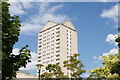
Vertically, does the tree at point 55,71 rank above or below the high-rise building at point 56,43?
below

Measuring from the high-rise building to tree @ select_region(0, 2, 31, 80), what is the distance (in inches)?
2675

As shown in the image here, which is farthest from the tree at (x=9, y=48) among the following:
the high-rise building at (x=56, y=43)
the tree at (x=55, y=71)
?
the high-rise building at (x=56, y=43)

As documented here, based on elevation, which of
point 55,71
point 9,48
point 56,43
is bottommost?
point 55,71

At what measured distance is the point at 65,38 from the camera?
272 feet

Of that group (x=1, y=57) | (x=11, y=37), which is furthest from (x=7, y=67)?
(x=11, y=37)

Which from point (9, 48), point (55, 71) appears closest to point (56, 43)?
point (55, 71)

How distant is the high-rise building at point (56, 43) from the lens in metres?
80.1

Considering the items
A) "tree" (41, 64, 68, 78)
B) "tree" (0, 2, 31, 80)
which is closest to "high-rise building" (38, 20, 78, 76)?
"tree" (41, 64, 68, 78)

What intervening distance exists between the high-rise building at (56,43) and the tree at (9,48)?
2675 inches

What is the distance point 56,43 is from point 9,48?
73.2 meters

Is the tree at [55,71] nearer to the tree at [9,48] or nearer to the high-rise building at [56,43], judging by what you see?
the tree at [9,48]

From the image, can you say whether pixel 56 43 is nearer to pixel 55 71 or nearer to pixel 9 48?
pixel 55 71

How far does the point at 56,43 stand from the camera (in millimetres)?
82312

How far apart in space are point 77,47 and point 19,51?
252 feet
